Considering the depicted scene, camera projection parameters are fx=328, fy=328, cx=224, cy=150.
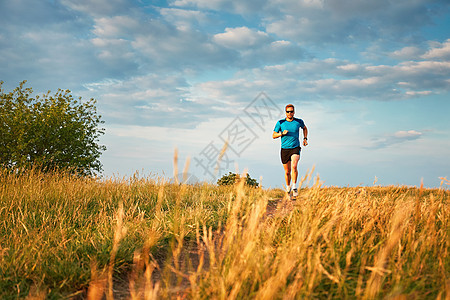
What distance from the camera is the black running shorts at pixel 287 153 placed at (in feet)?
33.2

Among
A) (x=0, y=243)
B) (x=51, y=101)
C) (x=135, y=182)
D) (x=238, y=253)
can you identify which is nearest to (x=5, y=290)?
(x=0, y=243)

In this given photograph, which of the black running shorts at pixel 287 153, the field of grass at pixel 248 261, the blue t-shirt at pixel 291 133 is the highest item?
the blue t-shirt at pixel 291 133

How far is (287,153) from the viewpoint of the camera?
33.6ft

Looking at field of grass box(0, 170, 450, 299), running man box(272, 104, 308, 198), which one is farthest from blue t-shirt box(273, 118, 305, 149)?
field of grass box(0, 170, 450, 299)

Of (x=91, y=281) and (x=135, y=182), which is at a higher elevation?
(x=135, y=182)

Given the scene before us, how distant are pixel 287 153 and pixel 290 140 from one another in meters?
0.42

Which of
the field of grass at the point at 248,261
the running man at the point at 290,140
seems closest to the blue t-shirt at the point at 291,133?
the running man at the point at 290,140

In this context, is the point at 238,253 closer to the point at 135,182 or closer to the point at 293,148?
A: the point at 135,182

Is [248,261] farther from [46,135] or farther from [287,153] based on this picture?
[46,135]

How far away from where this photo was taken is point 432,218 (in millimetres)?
4285

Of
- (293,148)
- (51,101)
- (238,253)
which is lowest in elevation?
(238,253)

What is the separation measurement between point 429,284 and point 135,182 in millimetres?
7674

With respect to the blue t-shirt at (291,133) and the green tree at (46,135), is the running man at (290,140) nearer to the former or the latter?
the blue t-shirt at (291,133)

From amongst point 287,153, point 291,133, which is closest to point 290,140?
point 291,133
